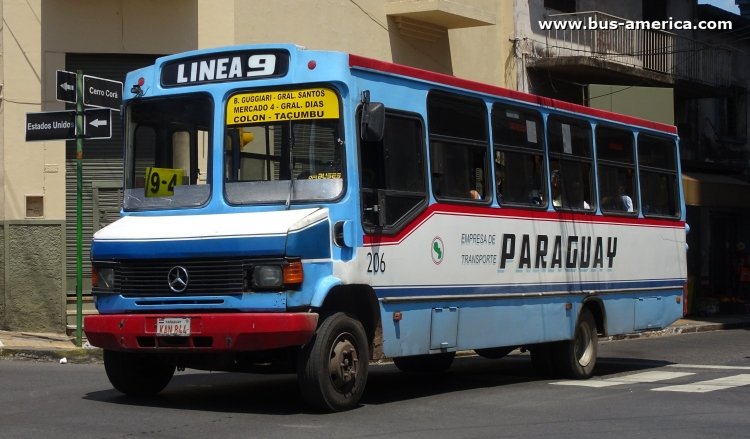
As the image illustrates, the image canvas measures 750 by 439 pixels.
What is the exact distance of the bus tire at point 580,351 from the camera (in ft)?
44.7

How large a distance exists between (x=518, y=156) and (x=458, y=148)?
128cm

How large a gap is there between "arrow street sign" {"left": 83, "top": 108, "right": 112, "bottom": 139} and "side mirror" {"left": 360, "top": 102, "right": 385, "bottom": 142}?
20.6 feet

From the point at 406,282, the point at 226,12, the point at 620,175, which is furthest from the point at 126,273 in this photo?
the point at 226,12

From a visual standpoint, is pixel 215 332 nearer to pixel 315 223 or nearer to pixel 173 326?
pixel 173 326

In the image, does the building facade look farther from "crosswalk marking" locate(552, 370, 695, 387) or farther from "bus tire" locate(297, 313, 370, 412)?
"bus tire" locate(297, 313, 370, 412)

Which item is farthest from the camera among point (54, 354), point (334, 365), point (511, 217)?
point (54, 354)

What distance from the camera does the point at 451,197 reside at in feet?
37.5

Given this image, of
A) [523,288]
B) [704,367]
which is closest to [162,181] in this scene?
[523,288]

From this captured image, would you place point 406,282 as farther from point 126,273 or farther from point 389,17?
point 389,17

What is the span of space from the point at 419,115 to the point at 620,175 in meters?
4.55

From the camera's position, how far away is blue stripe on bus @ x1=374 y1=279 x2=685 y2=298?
35.1 ft

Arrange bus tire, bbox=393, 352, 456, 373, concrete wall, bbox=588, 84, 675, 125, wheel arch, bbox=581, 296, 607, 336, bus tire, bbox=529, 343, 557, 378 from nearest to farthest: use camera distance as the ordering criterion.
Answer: bus tire, bbox=529, 343, 557, 378 → bus tire, bbox=393, 352, 456, 373 → wheel arch, bbox=581, 296, 607, 336 → concrete wall, bbox=588, 84, 675, 125

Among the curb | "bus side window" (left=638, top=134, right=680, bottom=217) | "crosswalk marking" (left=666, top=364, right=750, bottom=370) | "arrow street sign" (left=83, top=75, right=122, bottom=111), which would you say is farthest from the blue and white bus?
the curb

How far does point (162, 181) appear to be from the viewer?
35.4 feet
